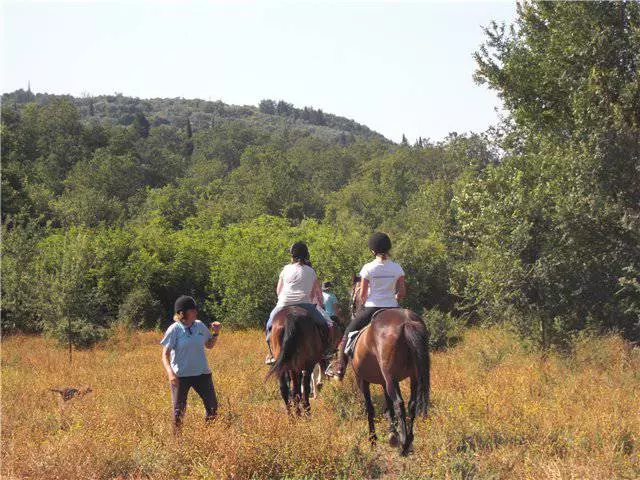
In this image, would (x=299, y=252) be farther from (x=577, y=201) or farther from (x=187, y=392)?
(x=577, y=201)

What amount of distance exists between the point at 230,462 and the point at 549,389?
701 cm

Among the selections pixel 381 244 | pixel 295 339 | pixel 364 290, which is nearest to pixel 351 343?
pixel 364 290

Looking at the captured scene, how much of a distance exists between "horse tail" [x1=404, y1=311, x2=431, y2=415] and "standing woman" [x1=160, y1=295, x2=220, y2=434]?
2.47 m

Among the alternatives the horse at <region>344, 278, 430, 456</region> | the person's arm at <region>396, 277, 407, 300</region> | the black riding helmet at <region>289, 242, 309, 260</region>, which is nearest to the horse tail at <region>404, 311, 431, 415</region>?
the horse at <region>344, 278, 430, 456</region>

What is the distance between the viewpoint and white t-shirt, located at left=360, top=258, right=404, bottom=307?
828 centimetres

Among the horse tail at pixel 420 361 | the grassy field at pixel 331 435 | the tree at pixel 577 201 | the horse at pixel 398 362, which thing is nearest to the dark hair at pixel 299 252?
the horse at pixel 398 362

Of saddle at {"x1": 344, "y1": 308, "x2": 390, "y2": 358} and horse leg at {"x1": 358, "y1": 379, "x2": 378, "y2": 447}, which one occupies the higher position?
saddle at {"x1": 344, "y1": 308, "x2": 390, "y2": 358}

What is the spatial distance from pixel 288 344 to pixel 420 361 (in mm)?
2449

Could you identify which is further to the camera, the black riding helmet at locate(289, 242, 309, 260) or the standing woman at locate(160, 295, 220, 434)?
Result: the black riding helmet at locate(289, 242, 309, 260)

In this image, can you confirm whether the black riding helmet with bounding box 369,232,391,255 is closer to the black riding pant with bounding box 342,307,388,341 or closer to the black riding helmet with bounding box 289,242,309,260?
the black riding pant with bounding box 342,307,388,341

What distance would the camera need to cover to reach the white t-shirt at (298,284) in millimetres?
9422

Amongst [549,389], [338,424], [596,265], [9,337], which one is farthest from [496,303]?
[9,337]

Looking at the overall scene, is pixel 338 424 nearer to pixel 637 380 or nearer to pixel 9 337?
pixel 637 380

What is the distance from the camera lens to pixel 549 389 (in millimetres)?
10836
